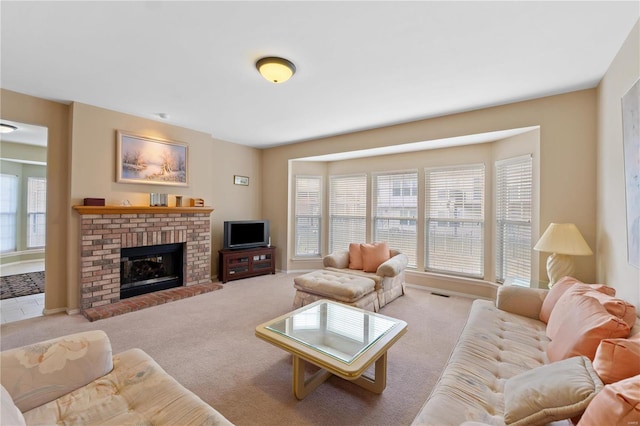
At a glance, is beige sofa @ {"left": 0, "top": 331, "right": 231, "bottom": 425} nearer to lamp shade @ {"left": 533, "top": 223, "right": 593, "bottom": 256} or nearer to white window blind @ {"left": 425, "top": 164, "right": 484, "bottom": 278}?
lamp shade @ {"left": 533, "top": 223, "right": 593, "bottom": 256}

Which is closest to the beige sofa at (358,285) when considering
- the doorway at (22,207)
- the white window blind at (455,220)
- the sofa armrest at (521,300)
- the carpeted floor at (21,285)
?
the white window blind at (455,220)

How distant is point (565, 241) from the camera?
8.45 ft

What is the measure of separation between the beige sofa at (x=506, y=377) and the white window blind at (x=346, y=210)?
3088mm

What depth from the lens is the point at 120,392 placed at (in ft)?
4.45

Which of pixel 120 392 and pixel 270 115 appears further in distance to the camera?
pixel 270 115

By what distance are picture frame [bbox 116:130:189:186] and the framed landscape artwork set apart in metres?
5.08

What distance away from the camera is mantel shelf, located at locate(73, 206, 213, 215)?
3.35m

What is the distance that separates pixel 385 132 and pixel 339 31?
247 centimetres

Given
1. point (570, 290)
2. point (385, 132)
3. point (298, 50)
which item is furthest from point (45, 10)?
point (570, 290)

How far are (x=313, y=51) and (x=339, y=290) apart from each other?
7.84 ft

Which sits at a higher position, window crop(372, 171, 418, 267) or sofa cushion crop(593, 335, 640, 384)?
window crop(372, 171, 418, 267)

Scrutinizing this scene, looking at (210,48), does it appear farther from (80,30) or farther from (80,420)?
(80,420)

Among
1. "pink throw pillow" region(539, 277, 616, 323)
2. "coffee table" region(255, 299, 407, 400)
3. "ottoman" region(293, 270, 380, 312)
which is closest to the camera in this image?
"coffee table" region(255, 299, 407, 400)

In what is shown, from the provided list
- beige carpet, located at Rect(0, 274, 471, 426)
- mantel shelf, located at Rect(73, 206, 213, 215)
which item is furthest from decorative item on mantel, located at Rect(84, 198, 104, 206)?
beige carpet, located at Rect(0, 274, 471, 426)
